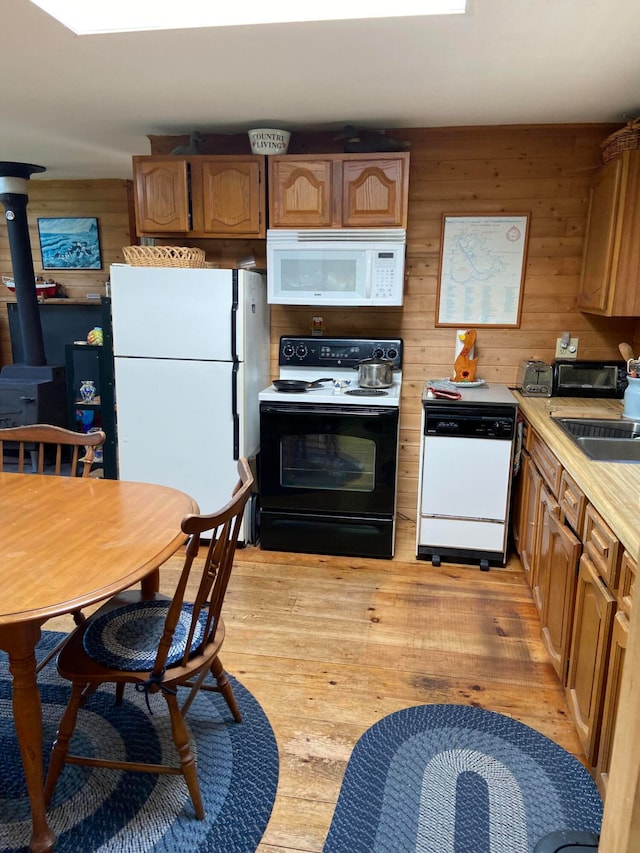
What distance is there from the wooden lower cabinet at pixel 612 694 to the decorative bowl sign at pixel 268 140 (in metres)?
2.72

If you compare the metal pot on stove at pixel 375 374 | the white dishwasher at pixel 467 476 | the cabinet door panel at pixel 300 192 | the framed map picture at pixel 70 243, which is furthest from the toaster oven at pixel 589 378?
the framed map picture at pixel 70 243

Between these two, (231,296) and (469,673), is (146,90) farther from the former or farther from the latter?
(469,673)

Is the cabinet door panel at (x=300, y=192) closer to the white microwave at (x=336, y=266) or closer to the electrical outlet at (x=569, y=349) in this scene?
the white microwave at (x=336, y=266)

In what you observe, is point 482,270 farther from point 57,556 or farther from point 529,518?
point 57,556

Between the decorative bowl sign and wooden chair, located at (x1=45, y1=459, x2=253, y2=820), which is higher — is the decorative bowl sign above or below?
above

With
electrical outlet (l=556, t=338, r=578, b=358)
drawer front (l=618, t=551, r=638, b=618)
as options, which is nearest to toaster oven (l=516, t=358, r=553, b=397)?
electrical outlet (l=556, t=338, r=578, b=358)

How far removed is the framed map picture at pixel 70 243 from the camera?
5.36 metres

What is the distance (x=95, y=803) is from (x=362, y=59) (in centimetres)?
266

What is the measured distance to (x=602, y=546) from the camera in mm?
1695

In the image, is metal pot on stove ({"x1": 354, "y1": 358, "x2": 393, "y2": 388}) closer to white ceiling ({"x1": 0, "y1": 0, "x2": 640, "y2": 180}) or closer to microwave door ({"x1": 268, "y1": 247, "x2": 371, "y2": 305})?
microwave door ({"x1": 268, "y1": 247, "x2": 371, "y2": 305})

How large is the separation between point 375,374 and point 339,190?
99 centimetres

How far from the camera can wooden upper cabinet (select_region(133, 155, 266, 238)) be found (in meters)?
3.23

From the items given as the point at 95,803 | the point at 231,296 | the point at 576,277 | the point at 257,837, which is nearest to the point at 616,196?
the point at 576,277

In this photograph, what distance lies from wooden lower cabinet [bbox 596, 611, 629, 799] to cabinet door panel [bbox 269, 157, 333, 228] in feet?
7.92
